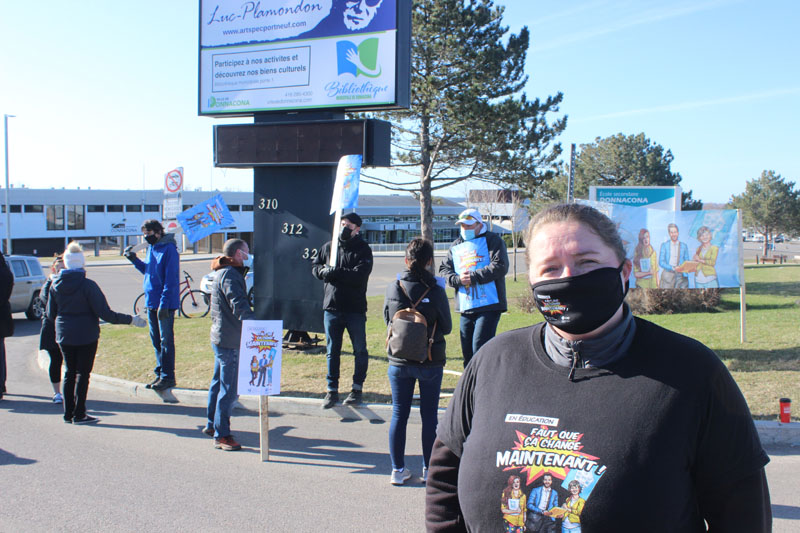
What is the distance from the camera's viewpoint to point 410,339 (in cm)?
542

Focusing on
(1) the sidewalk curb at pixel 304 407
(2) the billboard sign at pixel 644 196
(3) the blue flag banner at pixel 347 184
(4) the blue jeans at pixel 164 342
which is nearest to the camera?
(1) the sidewalk curb at pixel 304 407

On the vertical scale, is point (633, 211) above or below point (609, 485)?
above

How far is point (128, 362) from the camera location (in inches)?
406

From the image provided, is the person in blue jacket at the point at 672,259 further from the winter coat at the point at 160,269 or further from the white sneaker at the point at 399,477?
the winter coat at the point at 160,269

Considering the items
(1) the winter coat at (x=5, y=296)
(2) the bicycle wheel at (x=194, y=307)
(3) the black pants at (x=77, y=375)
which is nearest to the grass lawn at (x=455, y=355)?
(2) the bicycle wheel at (x=194, y=307)

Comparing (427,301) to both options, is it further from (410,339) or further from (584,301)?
(584,301)

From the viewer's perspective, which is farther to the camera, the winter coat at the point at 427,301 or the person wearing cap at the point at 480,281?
the person wearing cap at the point at 480,281

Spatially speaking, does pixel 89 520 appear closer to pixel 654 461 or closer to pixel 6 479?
pixel 6 479

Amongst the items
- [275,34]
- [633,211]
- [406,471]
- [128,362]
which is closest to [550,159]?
[633,211]

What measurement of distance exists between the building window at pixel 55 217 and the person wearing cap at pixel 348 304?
60412 mm

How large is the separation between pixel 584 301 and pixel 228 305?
5218 millimetres

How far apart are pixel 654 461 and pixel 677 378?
9.6 inches

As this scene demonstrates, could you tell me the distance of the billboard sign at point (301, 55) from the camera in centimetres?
988

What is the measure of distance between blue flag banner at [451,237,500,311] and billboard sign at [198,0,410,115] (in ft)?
10.9
